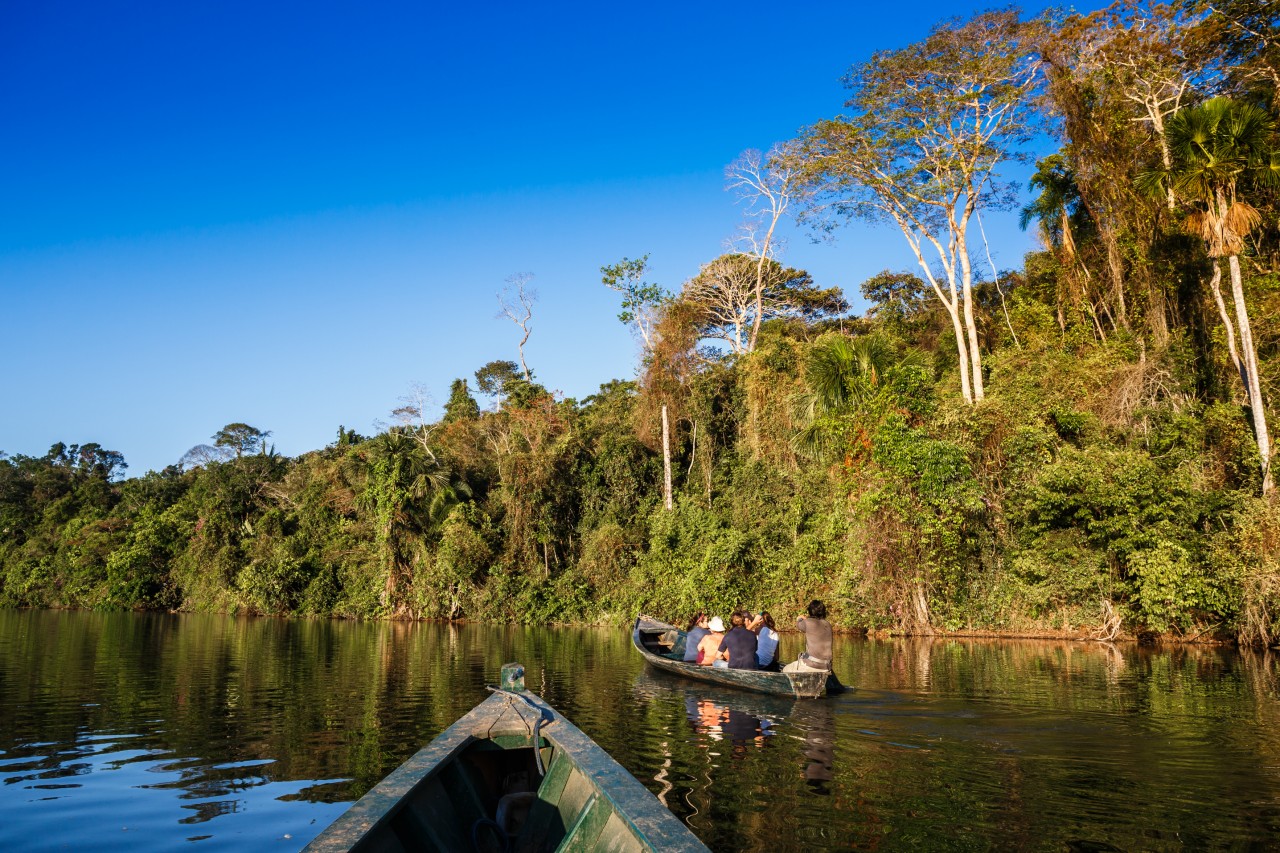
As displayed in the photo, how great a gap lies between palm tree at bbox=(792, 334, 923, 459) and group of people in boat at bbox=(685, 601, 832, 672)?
30.3 ft

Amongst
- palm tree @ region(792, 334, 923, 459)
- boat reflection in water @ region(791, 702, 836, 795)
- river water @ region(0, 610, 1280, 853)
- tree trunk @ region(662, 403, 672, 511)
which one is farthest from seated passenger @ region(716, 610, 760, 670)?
tree trunk @ region(662, 403, 672, 511)

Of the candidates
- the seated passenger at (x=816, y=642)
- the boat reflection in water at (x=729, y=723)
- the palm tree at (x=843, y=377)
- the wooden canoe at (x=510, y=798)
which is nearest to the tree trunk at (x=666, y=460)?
the palm tree at (x=843, y=377)

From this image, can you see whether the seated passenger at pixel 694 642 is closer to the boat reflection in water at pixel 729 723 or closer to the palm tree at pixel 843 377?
the boat reflection in water at pixel 729 723

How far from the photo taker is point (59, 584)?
47.0 m

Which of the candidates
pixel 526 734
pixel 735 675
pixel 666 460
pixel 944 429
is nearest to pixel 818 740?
pixel 735 675

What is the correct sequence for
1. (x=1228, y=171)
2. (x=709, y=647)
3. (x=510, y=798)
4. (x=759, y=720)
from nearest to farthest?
1. (x=510, y=798)
2. (x=759, y=720)
3. (x=709, y=647)
4. (x=1228, y=171)

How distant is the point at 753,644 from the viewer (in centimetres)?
1302

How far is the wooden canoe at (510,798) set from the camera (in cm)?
390

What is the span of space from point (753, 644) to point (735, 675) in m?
0.58

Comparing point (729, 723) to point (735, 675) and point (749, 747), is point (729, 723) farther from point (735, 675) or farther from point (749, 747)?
point (735, 675)

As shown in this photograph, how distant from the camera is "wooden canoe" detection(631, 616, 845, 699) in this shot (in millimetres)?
11477

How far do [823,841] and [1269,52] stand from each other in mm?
24549

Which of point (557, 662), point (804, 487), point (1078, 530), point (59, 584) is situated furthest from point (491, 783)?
point (59, 584)

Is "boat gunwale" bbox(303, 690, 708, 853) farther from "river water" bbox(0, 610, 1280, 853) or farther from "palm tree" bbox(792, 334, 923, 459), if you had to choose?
"palm tree" bbox(792, 334, 923, 459)
